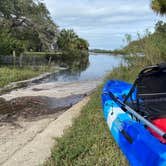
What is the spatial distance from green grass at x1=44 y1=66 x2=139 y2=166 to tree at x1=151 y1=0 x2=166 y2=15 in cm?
888

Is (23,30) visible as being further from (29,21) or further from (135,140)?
(135,140)

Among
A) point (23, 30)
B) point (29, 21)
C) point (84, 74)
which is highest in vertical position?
point (29, 21)

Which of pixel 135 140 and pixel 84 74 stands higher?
pixel 135 140

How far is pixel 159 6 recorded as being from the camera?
1308cm

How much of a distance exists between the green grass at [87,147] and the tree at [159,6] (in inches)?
349

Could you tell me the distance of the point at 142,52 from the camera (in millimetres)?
10781

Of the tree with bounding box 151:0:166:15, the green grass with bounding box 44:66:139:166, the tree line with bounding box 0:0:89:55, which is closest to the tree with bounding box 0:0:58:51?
the tree line with bounding box 0:0:89:55

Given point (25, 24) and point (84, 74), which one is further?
point (25, 24)

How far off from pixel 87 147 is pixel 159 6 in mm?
10368

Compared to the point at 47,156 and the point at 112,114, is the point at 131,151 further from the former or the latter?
the point at 47,156

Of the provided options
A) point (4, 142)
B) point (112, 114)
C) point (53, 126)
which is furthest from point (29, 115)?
point (112, 114)

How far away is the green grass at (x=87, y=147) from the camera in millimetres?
3924

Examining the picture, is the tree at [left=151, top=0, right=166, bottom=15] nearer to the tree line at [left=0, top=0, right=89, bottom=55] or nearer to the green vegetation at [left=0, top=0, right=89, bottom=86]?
the green vegetation at [left=0, top=0, right=89, bottom=86]

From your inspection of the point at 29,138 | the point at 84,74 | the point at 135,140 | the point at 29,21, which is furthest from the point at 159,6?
the point at 29,21
